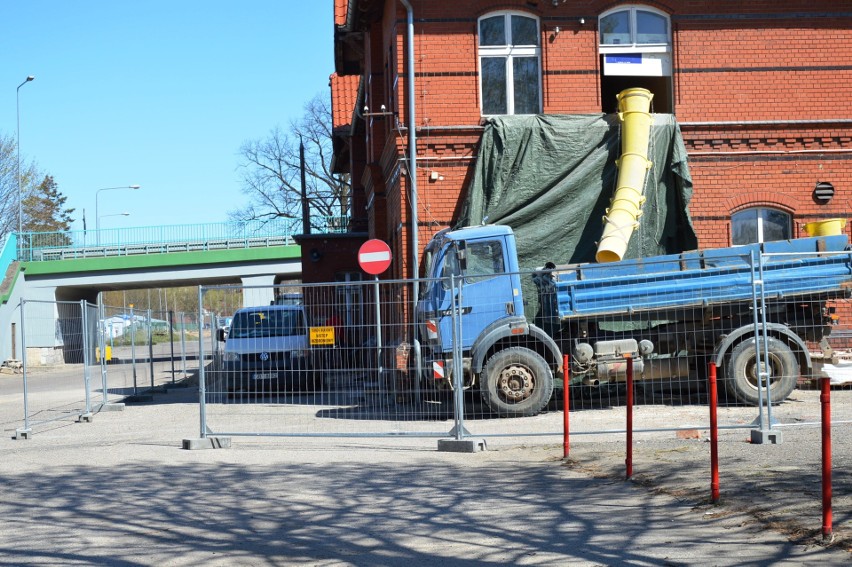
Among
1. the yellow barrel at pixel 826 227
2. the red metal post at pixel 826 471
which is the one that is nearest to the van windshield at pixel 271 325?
the red metal post at pixel 826 471

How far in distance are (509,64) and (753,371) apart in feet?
26.1

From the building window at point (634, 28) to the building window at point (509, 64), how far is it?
1.36 m

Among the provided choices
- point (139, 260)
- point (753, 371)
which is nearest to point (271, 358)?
point (753, 371)

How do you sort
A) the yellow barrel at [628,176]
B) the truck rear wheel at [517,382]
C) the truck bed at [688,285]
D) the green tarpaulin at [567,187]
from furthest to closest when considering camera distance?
the green tarpaulin at [567,187]
the yellow barrel at [628,176]
the truck bed at [688,285]
the truck rear wheel at [517,382]

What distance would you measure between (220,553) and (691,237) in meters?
13.4

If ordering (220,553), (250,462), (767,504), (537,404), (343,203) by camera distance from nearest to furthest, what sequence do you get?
(220,553), (767,504), (250,462), (537,404), (343,203)

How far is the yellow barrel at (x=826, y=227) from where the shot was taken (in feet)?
57.3

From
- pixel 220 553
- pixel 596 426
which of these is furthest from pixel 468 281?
pixel 220 553

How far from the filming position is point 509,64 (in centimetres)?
1941

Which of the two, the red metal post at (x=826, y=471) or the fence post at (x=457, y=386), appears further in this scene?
the fence post at (x=457, y=386)

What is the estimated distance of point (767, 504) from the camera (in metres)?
7.51

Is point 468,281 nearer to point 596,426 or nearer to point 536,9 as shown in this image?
point 596,426

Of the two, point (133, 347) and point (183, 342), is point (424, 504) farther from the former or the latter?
point (183, 342)

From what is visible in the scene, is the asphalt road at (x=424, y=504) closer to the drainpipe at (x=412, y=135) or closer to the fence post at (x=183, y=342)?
the drainpipe at (x=412, y=135)
